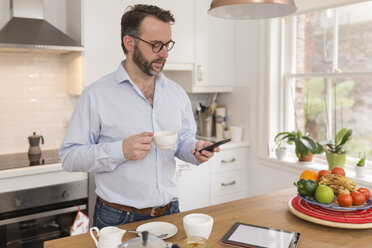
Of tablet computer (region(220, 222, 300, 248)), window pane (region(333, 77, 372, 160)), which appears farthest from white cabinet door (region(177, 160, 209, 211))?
tablet computer (region(220, 222, 300, 248))

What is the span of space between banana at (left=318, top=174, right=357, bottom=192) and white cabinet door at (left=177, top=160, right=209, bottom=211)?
164 centimetres

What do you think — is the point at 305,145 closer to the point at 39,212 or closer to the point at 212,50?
the point at 212,50

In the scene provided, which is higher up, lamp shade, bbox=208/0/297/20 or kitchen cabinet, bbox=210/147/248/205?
lamp shade, bbox=208/0/297/20

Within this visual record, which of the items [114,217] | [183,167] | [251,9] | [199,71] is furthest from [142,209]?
[199,71]

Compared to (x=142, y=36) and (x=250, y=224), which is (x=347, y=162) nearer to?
(x=250, y=224)

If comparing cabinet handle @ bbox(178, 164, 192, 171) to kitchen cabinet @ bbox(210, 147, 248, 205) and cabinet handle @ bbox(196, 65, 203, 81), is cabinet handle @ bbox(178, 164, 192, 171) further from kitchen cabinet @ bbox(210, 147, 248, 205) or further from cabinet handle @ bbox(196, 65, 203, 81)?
cabinet handle @ bbox(196, 65, 203, 81)

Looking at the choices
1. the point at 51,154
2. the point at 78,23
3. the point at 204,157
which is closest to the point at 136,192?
the point at 204,157

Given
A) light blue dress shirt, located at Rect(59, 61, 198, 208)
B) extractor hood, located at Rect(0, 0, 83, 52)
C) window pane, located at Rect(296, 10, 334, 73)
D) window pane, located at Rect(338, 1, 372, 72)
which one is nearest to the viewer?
light blue dress shirt, located at Rect(59, 61, 198, 208)

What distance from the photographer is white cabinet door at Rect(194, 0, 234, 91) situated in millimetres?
3492

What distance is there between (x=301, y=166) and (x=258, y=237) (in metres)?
1.82

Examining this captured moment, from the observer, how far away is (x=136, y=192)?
5.95ft

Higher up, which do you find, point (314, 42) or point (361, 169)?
point (314, 42)

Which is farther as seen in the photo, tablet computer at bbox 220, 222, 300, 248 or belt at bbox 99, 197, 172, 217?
belt at bbox 99, 197, 172, 217

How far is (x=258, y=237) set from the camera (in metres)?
1.44
